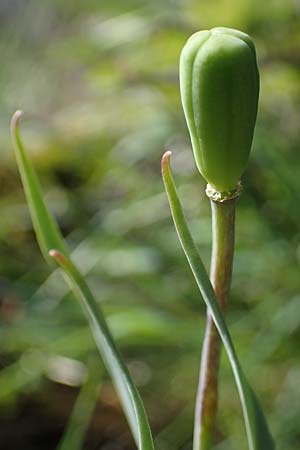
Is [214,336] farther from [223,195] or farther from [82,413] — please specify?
[82,413]

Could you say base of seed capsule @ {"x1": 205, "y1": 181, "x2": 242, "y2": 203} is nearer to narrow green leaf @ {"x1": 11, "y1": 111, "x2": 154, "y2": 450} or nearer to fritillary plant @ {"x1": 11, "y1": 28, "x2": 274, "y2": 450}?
fritillary plant @ {"x1": 11, "y1": 28, "x2": 274, "y2": 450}

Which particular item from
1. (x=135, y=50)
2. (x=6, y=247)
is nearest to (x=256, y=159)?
(x=135, y=50)

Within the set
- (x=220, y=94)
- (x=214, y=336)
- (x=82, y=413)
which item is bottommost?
(x=82, y=413)

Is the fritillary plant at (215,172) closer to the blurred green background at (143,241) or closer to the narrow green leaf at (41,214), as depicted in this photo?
the narrow green leaf at (41,214)

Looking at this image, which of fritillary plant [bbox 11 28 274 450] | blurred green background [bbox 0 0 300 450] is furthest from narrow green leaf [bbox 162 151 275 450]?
blurred green background [bbox 0 0 300 450]

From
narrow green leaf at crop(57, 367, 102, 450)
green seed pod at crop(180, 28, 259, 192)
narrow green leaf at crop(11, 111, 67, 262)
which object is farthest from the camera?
narrow green leaf at crop(57, 367, 102, 450)

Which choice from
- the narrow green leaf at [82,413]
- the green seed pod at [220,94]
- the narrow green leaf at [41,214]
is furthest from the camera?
the narrow green leaf at [82,413]

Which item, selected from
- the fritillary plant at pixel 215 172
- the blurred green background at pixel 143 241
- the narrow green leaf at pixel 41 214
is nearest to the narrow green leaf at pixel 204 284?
the fritillary plant at pixel 215 172

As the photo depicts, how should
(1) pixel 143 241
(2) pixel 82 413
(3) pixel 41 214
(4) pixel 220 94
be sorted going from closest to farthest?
(4) pixel 220 94 < (3) pixel 41 214 < (2) pixel 82 413 < (1) pixel 143 241

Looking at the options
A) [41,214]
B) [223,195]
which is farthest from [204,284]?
[41,214]
